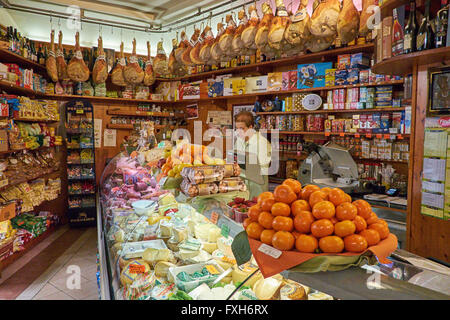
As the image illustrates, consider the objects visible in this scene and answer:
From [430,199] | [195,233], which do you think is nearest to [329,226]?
[195,233]

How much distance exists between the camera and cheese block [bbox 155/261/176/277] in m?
1.94

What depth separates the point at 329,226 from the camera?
45.1 inches

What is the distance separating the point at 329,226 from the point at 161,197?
6.41 ft

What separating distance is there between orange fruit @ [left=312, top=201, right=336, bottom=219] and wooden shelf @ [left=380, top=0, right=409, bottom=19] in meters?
1.97

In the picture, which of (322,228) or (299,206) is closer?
(322,228)

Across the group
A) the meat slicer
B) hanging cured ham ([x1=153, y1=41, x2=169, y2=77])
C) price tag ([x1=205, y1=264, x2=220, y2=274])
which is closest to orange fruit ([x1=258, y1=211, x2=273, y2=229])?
price tag ([x1=205, y1=264, x2=220, y2=274])

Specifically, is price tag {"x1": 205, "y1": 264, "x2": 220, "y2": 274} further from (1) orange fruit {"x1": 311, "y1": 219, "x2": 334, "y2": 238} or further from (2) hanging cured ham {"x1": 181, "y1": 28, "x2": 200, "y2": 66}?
(2) hanging cured ham {"x1": 181, "y1": 28, "x2": 200, "y2": 66}

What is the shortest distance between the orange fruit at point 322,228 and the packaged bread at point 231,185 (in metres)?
1.30

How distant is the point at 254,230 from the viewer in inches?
51.2

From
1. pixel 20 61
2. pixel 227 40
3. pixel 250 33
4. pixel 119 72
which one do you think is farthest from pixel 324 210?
pixel 20 61

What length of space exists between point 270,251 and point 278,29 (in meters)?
2.57

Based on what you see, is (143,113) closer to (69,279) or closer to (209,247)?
(69,279)

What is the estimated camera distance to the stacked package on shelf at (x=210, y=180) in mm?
2316

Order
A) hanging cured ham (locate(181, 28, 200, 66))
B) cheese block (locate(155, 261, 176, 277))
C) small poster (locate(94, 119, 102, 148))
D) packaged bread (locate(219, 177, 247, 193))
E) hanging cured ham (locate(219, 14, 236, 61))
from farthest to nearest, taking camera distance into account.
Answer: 1. small poster (locate(94, 119, 102, 148))
2. hanging cured ham (locate(181, 28, 200, 66))
3. hanging cured ham (locate(219, 14, 236, 61))
4. packaged bread (locate(219, 177, 247, 193))
5. cheese block (locate(155, 261, 176, 277))
